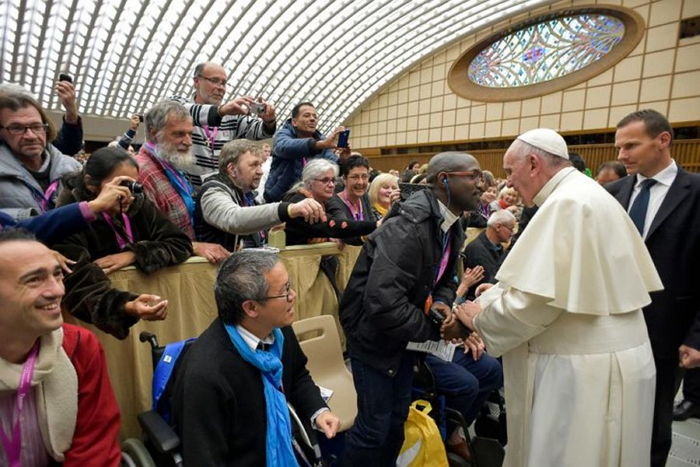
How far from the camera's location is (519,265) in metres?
1.78

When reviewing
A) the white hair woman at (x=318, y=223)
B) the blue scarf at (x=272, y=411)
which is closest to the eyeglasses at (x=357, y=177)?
the white hair woman at (x=318, y=223)

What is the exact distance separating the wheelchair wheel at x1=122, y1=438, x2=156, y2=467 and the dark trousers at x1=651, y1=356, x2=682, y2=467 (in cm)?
280

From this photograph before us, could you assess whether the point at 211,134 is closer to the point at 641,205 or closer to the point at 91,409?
the point at 91,409

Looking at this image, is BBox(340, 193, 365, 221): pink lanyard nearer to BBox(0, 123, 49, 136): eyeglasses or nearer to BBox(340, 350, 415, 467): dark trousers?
BBox(340, 350, 415, 467): dark trousers

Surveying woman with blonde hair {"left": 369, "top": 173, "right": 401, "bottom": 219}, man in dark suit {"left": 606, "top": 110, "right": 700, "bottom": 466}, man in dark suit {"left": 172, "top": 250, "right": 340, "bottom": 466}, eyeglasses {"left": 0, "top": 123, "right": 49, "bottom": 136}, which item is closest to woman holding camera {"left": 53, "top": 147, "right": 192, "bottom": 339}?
man in dark suit {"left": 172, "top": 250, "right": 340, "bottom": 466}

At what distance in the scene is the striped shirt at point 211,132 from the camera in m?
2.91

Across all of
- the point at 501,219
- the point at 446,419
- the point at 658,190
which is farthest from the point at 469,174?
the point at 501,219

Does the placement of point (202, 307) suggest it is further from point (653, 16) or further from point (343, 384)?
point (653, 16)

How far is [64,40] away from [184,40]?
5.99 m

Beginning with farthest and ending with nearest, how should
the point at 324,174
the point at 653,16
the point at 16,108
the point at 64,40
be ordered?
1. the point at 64,40
2. the point at 653,16
3. the point at 324,174
4. the point at 16,108

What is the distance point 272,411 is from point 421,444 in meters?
1.12

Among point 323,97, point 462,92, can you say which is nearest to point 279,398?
point 462,92

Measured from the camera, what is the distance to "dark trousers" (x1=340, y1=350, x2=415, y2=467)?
6.95ft

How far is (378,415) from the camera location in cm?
213
